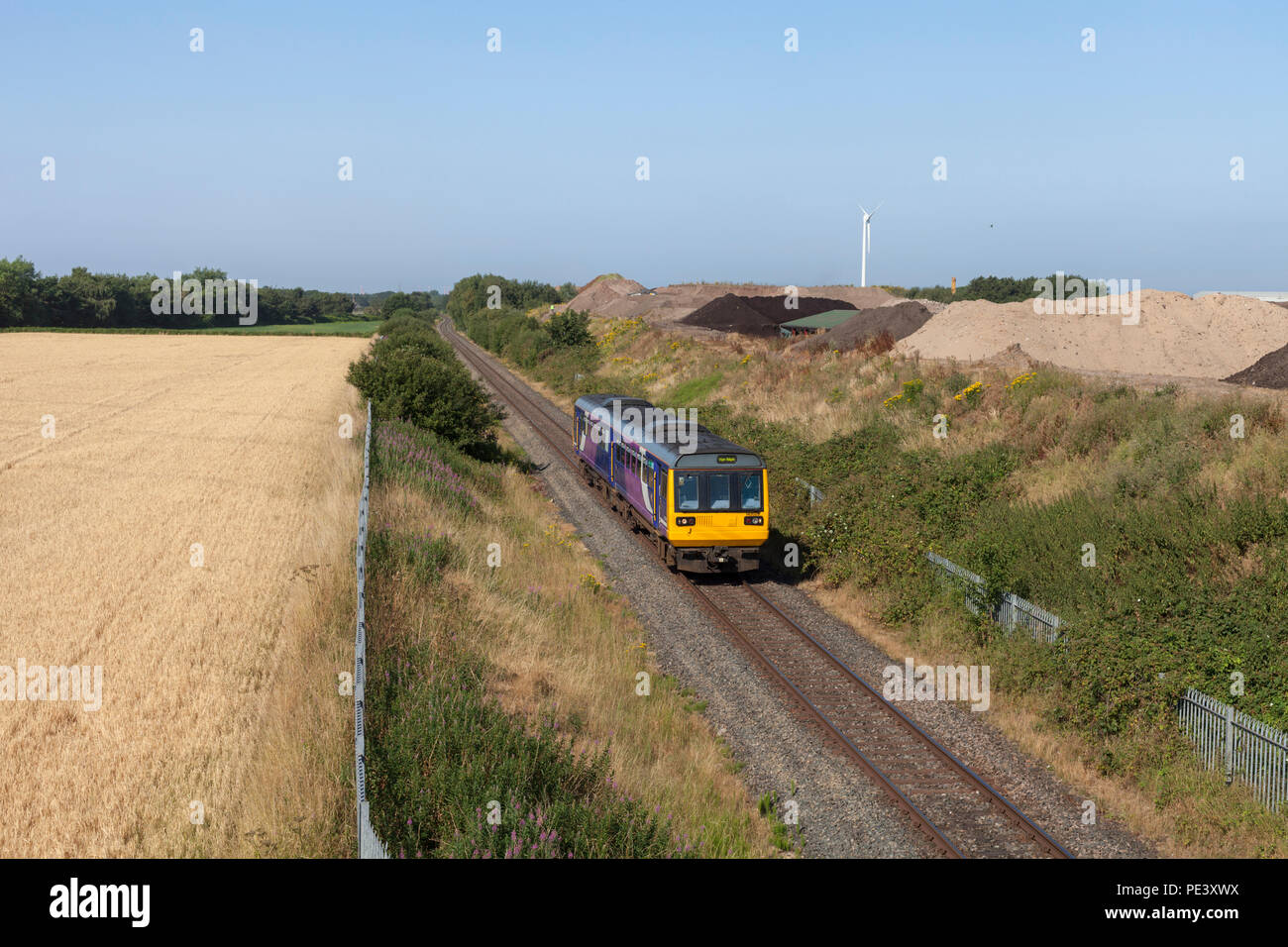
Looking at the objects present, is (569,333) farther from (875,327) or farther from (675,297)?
(675,297)

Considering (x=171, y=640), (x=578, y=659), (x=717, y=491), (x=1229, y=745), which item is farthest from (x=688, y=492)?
(x=1229, y=745)

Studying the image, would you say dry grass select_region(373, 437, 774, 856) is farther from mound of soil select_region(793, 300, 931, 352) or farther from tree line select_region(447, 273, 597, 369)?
tree line select_region(447, 273, 597, 369)

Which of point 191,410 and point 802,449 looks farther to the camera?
point 191,410

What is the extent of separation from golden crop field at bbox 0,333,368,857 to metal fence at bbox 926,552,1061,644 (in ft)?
34.6

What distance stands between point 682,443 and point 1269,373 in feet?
57.9

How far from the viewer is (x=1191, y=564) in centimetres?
1441

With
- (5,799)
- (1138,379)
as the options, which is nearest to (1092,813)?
(5,799)

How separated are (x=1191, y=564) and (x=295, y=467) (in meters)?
24.3

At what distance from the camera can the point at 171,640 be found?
1336cm

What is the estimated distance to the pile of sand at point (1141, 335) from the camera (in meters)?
32.4

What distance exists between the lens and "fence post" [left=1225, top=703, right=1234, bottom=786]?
11.1 m

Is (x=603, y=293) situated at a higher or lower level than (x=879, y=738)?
higher

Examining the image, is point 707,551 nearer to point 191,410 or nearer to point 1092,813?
point 1092,813

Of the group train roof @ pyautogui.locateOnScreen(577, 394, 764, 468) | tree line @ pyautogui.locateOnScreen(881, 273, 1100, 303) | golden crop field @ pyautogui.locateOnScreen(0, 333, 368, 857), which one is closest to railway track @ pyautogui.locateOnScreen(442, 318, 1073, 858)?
train roof @ pyautogui.locateOnScreen(577, 394, 764, 468)
